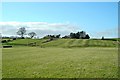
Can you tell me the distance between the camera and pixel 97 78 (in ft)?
47.4

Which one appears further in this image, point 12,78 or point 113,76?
point 113,76

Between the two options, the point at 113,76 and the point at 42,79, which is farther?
the point at 113,76

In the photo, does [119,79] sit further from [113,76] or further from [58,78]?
[58,78]

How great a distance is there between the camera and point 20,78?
14312 millimetres

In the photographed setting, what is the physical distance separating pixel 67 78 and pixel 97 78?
1764 millimetres

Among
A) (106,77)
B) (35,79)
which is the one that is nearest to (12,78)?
(35,79)

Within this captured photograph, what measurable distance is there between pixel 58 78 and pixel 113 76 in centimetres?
354

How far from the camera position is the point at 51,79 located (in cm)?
1395

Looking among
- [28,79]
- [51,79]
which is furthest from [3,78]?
[51,79]

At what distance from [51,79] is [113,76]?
402 centimetres

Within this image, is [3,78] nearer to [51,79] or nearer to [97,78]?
[51,79]

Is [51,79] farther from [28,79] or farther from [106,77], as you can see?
[106,77]

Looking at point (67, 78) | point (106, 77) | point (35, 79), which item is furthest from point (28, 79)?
point (106, 77)

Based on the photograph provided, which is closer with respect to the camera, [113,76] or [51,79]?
[51,79]
